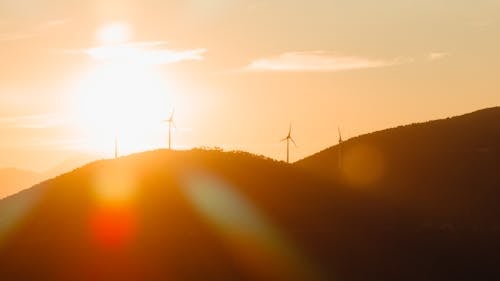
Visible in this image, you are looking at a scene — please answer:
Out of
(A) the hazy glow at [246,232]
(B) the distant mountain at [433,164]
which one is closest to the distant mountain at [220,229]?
(A) the hazy glow at [246,232]

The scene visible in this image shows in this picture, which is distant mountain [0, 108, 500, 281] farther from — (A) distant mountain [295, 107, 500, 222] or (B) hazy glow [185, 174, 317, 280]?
(A) distant mountain [295, 107, 500, 222]

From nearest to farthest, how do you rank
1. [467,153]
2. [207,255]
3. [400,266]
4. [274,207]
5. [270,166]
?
[207,255] → [400,266] → [274,207] → [270,166] → [467,153]

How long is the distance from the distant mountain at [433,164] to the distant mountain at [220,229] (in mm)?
24017

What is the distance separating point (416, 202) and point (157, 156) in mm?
55889

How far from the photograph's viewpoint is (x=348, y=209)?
100 m

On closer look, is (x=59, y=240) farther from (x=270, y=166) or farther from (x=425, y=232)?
(x=425, y=232)

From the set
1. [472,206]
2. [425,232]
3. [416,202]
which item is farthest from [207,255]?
[472,206]

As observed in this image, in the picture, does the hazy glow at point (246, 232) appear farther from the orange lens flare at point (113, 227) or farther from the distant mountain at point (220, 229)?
the orange lens flare at point (113, 227)

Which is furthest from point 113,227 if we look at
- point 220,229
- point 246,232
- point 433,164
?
point 433,164

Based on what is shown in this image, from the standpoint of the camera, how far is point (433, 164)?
164 m

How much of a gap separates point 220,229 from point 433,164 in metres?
89.3

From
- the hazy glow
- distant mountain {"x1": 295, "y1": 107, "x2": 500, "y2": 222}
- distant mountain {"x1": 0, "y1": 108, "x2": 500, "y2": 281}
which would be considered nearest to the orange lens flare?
distant mountain {"x1": 0, "y1": 108, "x2": 500, "y2": 281}

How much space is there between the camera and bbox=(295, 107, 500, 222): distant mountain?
475 feet

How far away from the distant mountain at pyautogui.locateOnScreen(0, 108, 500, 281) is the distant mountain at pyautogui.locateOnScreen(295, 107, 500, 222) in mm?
24017
